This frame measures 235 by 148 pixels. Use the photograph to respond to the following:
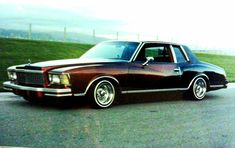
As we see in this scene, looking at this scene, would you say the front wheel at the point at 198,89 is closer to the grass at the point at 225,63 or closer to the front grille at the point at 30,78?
the front grille at the point at 30,78

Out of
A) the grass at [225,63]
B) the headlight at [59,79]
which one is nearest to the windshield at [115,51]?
the headlight at [59,79]

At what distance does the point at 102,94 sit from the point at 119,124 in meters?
1.66

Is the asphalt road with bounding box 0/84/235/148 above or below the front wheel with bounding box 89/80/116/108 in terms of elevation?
below

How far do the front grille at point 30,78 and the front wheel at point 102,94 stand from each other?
100 cm

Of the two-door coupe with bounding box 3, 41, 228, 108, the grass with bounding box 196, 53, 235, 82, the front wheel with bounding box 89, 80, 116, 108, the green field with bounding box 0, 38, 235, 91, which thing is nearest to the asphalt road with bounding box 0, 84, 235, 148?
the front wheel with bounding box 89, 80, 116, 108

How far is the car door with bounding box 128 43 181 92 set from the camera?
9.46 meters

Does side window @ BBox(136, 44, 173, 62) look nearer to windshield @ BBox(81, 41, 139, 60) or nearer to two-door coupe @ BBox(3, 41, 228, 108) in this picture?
two-door coupe @ BBox(3, 41, 228, 108)

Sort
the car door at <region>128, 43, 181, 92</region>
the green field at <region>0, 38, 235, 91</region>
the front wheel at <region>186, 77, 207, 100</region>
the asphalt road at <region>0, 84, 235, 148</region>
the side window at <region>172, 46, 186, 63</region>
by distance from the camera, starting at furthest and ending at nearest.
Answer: the green field at <region>0, 38, 235, 91</region>
the front wheel at <region>186, 77, 207, 100</region>
the side window at <region>172, 46, 186, 63</region>
the car door at <region>128, 43, 181, 92</region>
the asphalt road at <region>0, 84, 235, 148</region>

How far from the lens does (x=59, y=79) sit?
8.27m

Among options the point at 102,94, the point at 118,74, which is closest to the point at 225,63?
the point at 118,74

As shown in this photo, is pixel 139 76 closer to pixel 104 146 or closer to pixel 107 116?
pixel 107 116

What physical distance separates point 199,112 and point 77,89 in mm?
2488

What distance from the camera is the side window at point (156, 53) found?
9.80 m

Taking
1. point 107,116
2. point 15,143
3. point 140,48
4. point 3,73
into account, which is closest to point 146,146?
point 15,143
